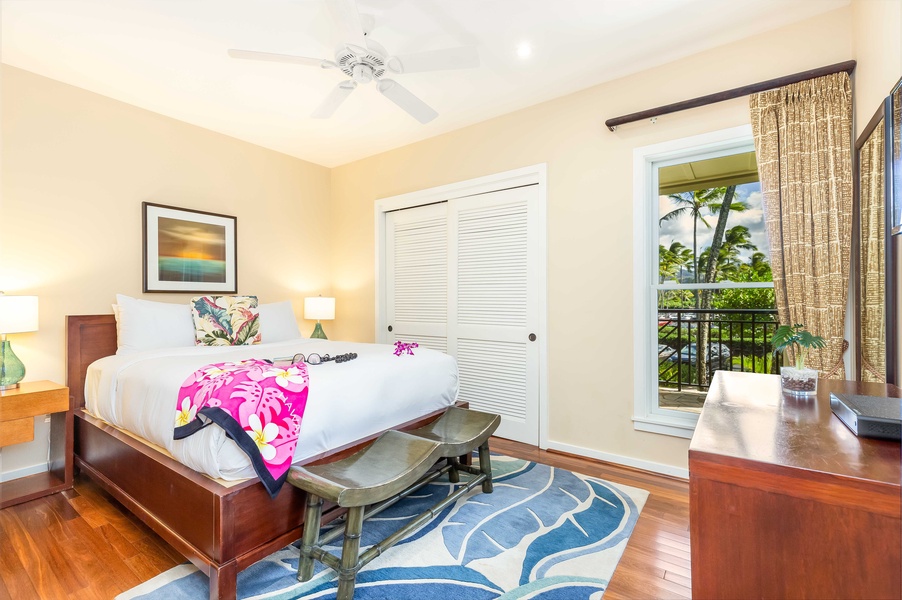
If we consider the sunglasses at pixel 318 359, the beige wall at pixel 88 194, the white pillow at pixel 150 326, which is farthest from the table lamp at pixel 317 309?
the sunglasses at pixel 318 359

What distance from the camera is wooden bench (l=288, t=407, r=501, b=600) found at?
63.7 inches

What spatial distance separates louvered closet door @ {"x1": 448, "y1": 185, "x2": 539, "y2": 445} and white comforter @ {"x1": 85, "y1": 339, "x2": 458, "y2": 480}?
77cm

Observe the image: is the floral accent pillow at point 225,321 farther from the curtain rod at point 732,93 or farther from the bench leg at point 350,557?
the curtain rod at point 732,93

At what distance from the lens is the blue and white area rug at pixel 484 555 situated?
167cm

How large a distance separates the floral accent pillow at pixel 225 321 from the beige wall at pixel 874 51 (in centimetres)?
387

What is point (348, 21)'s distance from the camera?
188 centimetres

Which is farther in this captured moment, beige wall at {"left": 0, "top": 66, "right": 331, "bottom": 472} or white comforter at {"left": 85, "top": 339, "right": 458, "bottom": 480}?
beige wall at {"left": 0, "top": 66, "right": 331, "bottom": 472}

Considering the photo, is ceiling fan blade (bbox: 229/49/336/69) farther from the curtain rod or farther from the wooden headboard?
the wooden headboard

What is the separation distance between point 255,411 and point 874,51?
3051 mm

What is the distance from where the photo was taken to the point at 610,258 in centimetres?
297

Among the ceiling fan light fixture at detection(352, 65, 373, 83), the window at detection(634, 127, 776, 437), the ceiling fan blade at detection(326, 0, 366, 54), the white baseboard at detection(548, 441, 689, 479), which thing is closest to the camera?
the ceiling fan blade at detection(326, 0, 366, 54)

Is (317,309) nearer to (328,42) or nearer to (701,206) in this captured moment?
(328,42)

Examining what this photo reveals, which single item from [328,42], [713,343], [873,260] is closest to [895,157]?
[873,260]

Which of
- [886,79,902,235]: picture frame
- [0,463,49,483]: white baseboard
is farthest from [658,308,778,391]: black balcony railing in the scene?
[0,463,49,483]: white baseboard
